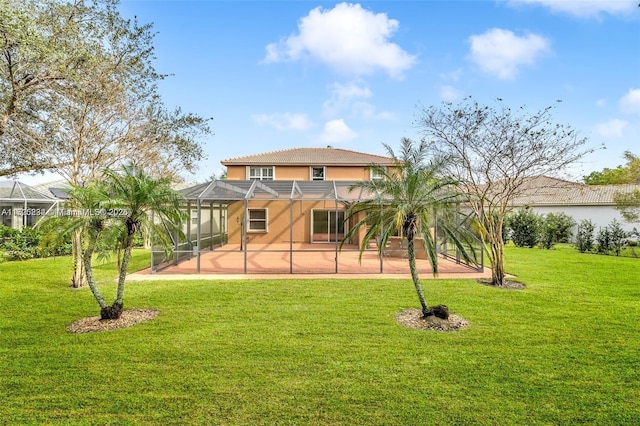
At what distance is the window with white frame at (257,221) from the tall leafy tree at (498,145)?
11132mm

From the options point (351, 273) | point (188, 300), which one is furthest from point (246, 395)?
point (351, 273)

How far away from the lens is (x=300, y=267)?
11938 millimetres

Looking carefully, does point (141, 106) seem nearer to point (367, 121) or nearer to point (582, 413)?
point (367, 121)

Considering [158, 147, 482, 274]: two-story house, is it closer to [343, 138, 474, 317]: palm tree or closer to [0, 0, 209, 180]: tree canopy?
[0, 0, 209, 180]: tree canopy

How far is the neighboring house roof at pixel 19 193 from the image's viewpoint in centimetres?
1642

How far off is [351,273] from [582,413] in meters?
7.61

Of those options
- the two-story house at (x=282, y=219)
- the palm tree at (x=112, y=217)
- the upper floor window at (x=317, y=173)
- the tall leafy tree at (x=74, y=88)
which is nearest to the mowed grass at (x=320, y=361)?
the palm tree at (x=112, y=217)

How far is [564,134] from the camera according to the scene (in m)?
9.10

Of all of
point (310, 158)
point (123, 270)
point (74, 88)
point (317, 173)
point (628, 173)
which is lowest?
point (123, 270)

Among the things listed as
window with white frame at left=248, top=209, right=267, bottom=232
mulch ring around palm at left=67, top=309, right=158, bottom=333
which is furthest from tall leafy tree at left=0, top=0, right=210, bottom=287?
window with white frame at left=248, top=209, right=267, bottom=232

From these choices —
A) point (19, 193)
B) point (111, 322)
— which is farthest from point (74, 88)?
point (19, 193)

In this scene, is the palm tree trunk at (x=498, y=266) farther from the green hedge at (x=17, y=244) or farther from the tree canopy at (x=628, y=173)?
the green hedge at (x=17, y=244)

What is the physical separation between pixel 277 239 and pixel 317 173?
17.4 ft

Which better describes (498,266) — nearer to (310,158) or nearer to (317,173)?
(317,173)
